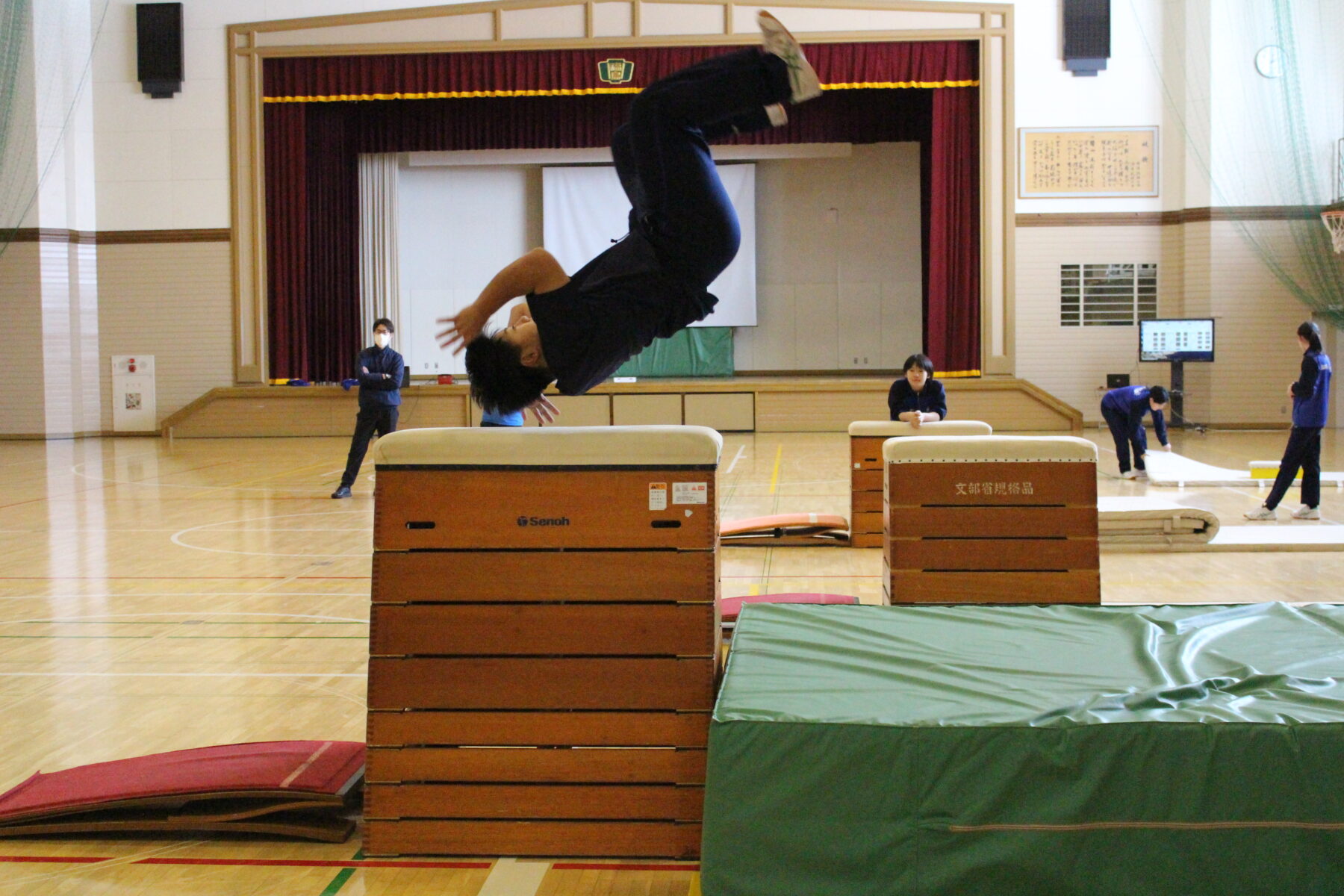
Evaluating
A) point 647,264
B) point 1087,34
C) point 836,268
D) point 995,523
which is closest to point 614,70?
point 836,268

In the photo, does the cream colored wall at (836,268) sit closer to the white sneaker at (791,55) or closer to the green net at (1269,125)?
the green net at (1269,125)

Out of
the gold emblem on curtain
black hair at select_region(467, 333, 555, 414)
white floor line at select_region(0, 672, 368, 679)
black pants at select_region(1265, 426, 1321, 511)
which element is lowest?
white floor line at select_region(0, 672, 368, 679)

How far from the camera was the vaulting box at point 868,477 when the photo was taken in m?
7.82

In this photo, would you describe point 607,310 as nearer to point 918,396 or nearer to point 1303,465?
point 918,396

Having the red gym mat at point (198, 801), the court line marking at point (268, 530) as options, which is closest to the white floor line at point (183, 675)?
the red gym mat at point (198, 801)

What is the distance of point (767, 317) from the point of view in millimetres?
20484

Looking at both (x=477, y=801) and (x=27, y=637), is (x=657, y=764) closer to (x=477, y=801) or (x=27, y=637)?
(x=477, y=801)

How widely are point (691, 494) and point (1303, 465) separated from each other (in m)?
7.49

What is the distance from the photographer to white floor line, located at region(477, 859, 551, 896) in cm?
279

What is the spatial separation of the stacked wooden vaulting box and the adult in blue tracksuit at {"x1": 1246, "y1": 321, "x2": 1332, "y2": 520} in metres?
6.90

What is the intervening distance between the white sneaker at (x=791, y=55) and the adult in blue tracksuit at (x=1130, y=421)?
8.94 metres

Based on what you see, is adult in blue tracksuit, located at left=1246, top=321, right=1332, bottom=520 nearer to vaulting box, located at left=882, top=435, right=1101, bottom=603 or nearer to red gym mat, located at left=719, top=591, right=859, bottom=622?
vaulting box, located at left=882, top=435, right=1101, bottom=603

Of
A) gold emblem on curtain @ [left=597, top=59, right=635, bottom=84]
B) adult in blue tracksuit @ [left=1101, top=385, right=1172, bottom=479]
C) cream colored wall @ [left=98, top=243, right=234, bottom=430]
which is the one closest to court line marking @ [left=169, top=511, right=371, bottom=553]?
adult in blue tracksuit @ [left=1101, top=385, right=1172, bottom=479]

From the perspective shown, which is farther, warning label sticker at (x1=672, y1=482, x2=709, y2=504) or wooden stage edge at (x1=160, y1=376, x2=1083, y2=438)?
wooden stage edge at (x1=160, y1=376, x2=1083, y2=438)
